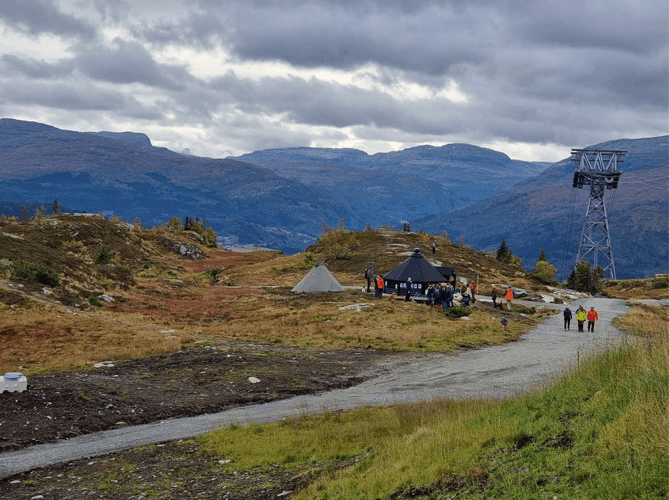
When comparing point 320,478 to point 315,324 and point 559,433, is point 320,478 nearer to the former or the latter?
point 559,433

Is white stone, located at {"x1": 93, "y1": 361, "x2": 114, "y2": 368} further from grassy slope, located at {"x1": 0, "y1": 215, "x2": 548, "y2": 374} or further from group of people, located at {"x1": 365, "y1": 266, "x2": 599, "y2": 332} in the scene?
group of people, located at {"x1": 365, "y1": 266, "x2": 599, "y2": 332}

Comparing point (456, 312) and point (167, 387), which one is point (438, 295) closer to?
point (456, 312)

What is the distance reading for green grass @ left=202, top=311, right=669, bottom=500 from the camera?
8.59 meters

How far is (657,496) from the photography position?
761 cm

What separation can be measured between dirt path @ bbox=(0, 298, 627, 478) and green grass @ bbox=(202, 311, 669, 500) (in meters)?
2.72

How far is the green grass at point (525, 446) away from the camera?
8.59m

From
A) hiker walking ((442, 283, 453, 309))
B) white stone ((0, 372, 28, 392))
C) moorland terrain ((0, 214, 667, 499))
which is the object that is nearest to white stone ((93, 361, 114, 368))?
moorland terrain ((0, 214, 667, 499))

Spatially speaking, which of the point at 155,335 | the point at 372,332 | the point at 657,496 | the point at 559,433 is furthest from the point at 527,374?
the point at 155,335

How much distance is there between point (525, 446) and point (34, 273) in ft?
118

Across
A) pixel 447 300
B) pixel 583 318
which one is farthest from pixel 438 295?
pixel 583 318

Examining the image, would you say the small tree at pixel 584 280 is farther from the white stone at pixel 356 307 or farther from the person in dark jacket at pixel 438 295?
the white stone at pixel 356 307

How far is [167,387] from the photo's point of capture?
21.5m

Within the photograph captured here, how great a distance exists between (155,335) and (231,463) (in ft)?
56.6

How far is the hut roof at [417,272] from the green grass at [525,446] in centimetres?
3087
